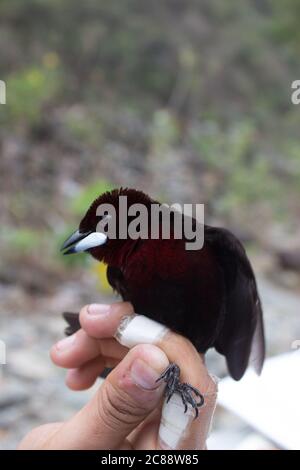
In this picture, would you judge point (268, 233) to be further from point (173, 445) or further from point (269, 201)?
point (173, 445)

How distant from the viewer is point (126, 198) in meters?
0.71

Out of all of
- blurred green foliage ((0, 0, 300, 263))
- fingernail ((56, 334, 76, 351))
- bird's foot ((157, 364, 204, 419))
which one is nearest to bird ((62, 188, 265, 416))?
bird's foot ((157, 364, 204, 419))

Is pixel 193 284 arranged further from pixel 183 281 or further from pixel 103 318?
pixel 103 318

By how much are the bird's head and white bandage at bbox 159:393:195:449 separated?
0.65ft

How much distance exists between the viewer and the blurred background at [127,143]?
2281 mm

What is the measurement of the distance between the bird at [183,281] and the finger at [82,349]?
0.09 meters

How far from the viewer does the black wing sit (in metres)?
0.82

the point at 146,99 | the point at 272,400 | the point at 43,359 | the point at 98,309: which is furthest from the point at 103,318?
the point at 146,99

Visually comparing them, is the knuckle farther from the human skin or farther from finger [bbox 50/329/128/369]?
finger [bbox 50/329/128/369]

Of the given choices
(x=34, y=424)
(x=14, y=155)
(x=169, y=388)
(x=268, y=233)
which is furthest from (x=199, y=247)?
(x=268, y=233)

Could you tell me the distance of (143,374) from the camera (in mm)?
676

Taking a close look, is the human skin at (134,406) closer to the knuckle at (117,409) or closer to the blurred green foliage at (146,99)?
the knuckle at (117,409)

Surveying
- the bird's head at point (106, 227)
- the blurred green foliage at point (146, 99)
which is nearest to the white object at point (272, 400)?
the bird's head at point (106, 227)

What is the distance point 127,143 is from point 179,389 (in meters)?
4.17
